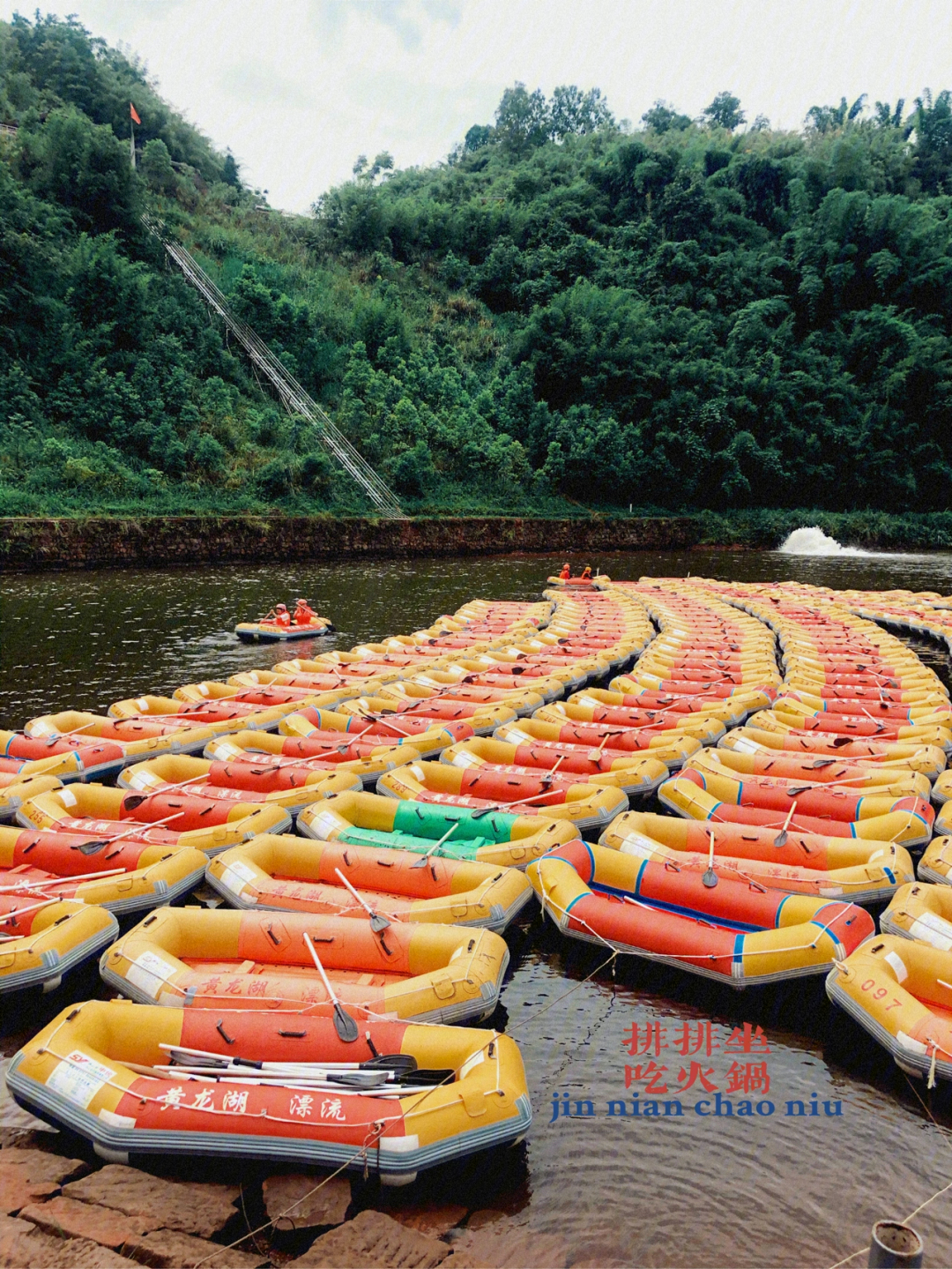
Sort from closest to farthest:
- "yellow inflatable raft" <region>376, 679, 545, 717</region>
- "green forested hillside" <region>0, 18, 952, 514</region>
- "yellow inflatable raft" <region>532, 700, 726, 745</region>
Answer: "yellow inflatable raft" <region>532, 700, 726, 745</region>
"yellow inflatable raft" <region>376, 679, 545, 717</region>
"green forested hillside" <region>0, 18, 952, 514</region>

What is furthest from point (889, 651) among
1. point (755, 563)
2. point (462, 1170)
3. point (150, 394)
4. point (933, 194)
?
point (933, 194)

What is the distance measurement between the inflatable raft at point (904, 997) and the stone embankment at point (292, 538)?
26525mm

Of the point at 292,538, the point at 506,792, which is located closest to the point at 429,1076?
the point at 506,792

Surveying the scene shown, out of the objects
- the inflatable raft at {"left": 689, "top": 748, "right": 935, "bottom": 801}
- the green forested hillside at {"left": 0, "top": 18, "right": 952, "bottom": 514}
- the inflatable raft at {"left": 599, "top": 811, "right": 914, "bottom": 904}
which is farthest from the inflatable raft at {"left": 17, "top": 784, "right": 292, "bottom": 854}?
the green forested hillside at {"left": 0, "top": 18, "right": 952, "bottom": 514}

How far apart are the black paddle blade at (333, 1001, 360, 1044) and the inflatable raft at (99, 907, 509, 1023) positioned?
0.18 m

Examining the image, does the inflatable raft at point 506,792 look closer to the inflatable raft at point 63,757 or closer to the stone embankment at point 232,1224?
the inflatable raft at point 63,757

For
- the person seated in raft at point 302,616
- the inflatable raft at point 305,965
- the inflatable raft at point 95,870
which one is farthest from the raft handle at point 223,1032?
the person seated in raft at point 302,616

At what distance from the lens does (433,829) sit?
7.95m

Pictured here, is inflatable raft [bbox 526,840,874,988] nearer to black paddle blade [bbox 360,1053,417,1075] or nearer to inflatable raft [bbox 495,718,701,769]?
black paddle blade [bbox 360,1053,417,1075]

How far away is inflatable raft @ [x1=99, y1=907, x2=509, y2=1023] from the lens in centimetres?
532

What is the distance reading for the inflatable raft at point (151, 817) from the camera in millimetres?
7574

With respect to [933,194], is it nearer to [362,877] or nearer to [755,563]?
[755,563]

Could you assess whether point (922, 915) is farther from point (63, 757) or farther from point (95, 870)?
point (63, 757)

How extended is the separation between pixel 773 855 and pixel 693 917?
1.18m
